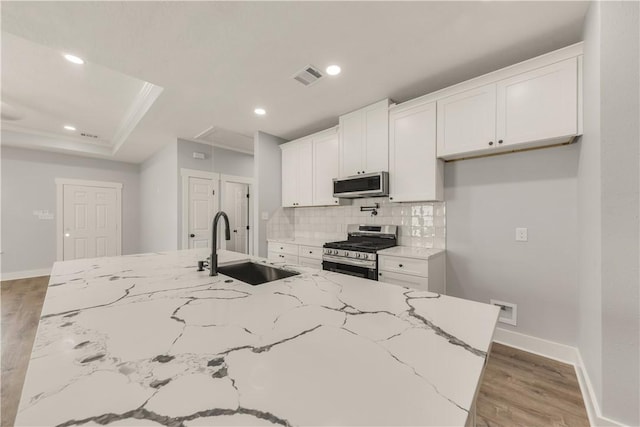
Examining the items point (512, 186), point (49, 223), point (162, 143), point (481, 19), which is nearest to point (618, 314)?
point (512, 186)

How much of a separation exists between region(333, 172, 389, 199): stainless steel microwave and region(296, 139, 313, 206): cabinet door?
0.54 meters

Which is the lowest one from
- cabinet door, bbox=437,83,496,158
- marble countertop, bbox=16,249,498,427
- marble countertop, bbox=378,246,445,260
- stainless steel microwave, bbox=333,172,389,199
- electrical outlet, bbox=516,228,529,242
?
marble countertop, bbox=378,246,445,260

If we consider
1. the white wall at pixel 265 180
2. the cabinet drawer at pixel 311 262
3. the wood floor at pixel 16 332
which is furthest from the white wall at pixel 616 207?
the white wall at pixel 265 180

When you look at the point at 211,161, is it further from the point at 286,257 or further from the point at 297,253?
the point at 297,253

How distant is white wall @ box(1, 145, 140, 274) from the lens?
452 cm

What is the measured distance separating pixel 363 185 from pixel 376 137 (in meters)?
0.55

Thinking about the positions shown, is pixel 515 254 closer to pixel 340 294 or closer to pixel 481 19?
pixel 481 19

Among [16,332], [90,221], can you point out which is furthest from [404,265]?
[90,221]

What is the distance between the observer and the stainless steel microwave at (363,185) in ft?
8.86

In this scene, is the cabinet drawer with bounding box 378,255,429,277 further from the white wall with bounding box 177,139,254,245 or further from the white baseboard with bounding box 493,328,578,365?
the white wall with bounding box 177,139,254,245

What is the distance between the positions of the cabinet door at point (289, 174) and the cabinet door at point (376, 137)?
4.03ft

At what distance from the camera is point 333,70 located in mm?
2193

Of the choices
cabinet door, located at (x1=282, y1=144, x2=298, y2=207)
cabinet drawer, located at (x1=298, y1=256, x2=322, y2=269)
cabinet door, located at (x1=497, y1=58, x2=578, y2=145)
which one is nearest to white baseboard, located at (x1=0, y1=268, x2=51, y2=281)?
cabinet door, located at (x1=282, y1=144, x2=298, y2=207)

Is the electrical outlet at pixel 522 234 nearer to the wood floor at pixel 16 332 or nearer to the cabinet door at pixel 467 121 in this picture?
the cabinet door at pixel 467 121
